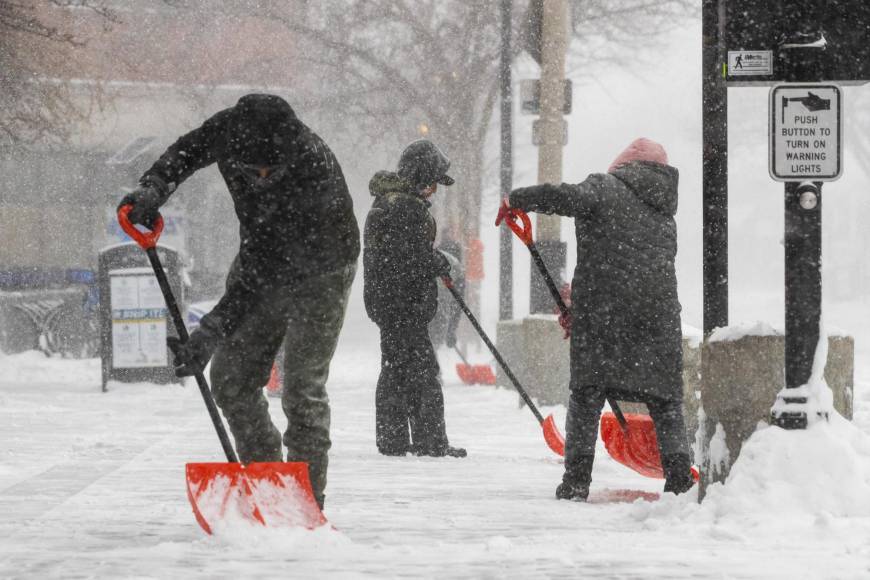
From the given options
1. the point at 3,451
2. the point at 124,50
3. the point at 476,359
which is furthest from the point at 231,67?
the point at 3,451

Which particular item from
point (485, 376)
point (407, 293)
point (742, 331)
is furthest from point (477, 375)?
point (742, 331)

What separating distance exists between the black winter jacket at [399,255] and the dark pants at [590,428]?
2.11 meters

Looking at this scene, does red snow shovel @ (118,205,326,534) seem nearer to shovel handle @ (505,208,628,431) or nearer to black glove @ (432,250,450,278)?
shovel handle @ (505,208,628,431)

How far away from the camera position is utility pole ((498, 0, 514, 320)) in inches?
583

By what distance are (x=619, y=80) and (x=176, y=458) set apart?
6536 cm

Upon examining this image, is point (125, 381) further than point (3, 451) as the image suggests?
Yes

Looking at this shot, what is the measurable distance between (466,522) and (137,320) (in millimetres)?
9403

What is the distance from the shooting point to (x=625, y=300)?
620 centimetres

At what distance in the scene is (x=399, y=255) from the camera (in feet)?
27.0

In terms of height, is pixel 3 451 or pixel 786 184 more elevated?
pixel 786 184

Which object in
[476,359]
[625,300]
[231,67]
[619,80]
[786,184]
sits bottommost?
[476,359]

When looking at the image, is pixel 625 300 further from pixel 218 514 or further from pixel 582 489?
pixel 218 514

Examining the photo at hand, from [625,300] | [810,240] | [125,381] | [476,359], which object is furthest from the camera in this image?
[476,359]

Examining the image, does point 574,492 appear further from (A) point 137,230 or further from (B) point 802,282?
(A) point 137,230
